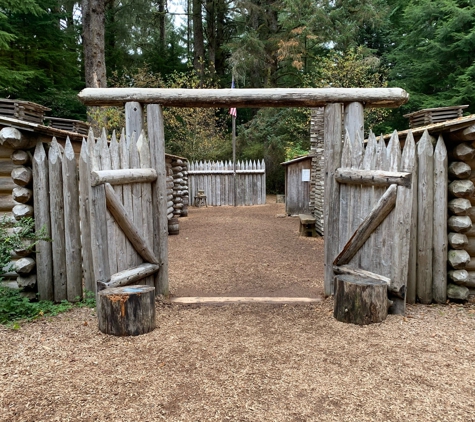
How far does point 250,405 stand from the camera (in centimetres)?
292

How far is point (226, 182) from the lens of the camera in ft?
64.6

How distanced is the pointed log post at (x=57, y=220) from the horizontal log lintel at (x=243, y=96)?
889 mm

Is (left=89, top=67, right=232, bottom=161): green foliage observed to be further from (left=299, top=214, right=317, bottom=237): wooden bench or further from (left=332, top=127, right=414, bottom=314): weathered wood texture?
(left=332, top=127, right=414, bottom=314): weathered wood texture

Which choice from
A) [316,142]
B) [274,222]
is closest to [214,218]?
[274,222]

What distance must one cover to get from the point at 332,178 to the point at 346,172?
35 cm

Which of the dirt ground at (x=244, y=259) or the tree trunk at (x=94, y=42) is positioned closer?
the dirt ground at (x=244, y=259)

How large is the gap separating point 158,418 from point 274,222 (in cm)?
1145

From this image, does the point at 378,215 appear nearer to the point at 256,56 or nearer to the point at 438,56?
the point at 438,56

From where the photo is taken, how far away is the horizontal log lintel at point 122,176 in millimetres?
4223

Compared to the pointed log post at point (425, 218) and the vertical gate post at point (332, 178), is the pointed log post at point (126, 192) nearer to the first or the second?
the vertical gate post at point (332, 178)

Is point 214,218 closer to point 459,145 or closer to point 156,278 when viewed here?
point 156,278

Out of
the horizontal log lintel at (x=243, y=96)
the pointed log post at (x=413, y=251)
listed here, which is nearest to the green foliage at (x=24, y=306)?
the horizontal log lintel at (x=243, y=96)

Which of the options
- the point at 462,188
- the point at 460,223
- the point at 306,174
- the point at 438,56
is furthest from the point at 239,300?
the point at 438,56

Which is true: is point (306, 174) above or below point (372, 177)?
above
